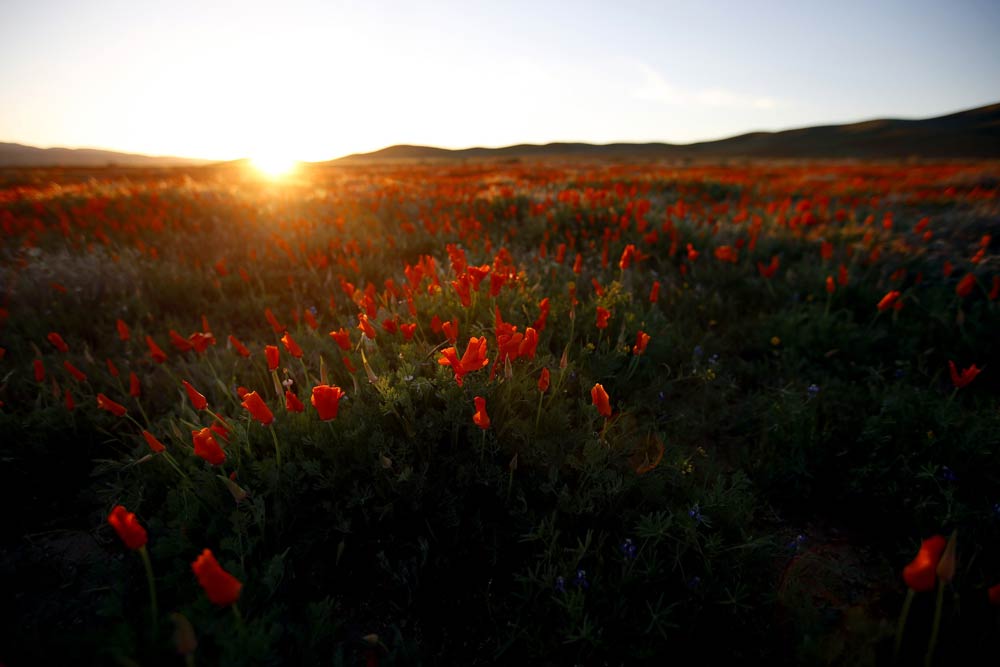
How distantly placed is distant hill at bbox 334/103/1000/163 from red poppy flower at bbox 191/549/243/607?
6306cm

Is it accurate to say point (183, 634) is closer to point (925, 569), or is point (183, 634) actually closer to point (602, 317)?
point (925, 569)

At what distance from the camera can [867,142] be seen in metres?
70.2

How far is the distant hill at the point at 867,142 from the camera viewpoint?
2176 inches

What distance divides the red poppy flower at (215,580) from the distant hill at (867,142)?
63.1 metres

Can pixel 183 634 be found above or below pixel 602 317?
below

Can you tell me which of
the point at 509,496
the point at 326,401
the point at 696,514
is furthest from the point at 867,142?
the point at 326,401

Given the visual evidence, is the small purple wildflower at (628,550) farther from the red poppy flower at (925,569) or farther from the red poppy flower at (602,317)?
the red poppy flower at (602,317)

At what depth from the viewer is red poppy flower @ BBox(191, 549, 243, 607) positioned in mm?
983

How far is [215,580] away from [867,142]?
96.7m

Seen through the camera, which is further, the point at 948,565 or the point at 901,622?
the point at 901,622

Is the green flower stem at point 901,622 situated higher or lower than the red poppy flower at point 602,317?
lower

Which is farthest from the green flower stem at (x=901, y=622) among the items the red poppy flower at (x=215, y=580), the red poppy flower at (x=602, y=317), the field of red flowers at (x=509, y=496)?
the red poppy flower at (x=215, y=580)

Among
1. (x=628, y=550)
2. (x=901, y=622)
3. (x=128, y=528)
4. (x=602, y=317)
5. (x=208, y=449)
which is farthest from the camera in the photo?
(x=602, y=317)

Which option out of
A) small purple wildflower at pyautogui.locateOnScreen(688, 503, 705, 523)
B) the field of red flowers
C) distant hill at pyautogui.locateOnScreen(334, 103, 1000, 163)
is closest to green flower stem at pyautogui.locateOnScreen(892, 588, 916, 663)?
the field of red flowers
